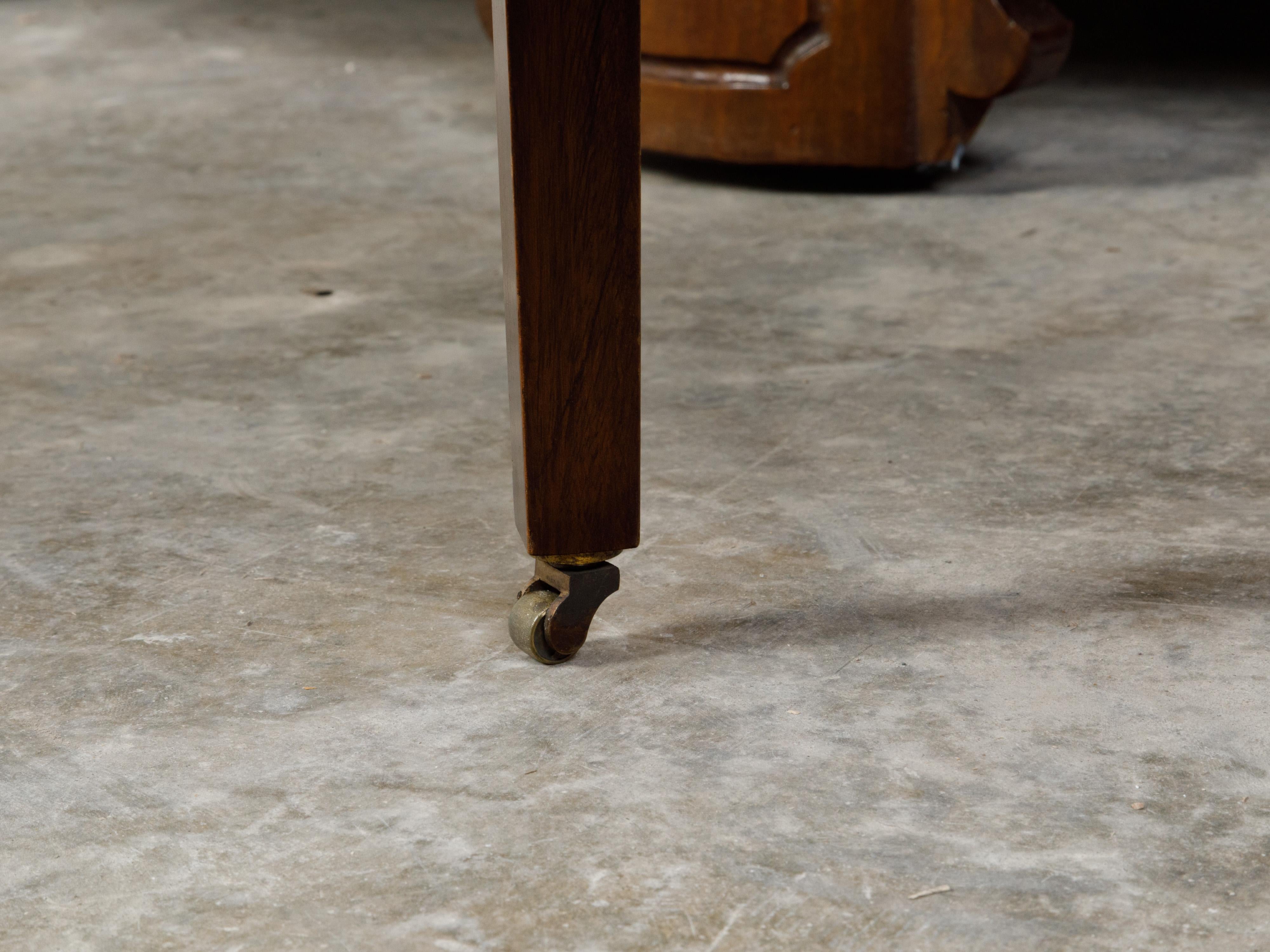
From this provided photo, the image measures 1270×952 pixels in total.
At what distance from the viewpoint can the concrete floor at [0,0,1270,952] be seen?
56.9 inches

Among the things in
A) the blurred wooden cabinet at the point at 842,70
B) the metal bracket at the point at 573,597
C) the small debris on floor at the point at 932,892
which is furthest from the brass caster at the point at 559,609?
the blurred wooden cabinet at the point at 842,70

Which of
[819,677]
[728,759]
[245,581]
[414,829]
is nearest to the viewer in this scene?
[414,829]

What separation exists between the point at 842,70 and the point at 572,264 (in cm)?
237

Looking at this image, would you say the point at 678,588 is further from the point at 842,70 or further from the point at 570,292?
the point at 842,70

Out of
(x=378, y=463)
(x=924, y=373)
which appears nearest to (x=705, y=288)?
(x=924, y=373)

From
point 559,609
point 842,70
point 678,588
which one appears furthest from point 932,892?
point 842,70

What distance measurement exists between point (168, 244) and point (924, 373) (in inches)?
70.8

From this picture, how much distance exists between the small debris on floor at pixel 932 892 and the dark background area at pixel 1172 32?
4.61 meters

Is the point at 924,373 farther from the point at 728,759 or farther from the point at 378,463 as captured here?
the point at 728,759

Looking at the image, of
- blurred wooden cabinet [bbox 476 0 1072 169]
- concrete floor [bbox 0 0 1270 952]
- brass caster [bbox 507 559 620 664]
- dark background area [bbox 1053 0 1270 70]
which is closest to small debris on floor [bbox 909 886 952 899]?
concrete floor [bbox 0 0 1270 952]

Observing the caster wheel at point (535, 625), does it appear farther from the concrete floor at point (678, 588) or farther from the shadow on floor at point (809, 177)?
the shadow on floor at point (809, 177)

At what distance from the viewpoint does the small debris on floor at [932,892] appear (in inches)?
55.7

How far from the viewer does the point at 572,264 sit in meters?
1.66

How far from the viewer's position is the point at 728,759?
164 centimetres
